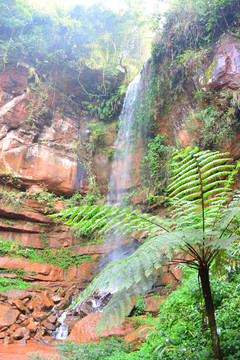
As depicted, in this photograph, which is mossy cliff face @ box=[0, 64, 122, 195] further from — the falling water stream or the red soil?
the red soil

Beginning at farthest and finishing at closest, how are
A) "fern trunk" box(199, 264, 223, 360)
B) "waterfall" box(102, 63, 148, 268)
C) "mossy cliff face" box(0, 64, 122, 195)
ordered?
"waterfall" box(102, 63, 148, 268)
"mossy cliff face" box(0, 64, 122, 195)
"fern trunk" box(199, 264, 223, 360)

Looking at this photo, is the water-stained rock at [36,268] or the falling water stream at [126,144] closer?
the water-stained rock at [36,268]

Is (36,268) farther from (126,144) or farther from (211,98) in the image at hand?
(211,98)

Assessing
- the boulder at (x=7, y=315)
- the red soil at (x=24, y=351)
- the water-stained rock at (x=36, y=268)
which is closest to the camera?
the red soil at (x=24, y=351)

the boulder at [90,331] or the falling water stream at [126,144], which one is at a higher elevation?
the falling water stream at [126,144]

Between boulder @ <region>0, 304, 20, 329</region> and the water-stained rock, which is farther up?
the water-stained rock

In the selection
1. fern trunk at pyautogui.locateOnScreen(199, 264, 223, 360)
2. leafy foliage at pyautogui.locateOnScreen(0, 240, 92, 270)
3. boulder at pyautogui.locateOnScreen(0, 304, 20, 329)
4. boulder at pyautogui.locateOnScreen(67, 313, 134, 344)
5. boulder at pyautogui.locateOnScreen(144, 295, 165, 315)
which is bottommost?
boulder at pyautogui.locateOnScreen(0, 304, 20, 329)

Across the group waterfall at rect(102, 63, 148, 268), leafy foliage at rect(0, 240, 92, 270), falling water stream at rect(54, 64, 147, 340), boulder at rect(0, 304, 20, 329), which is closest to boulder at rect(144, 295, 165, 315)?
boulder at rect(0, 304, 20, 329)

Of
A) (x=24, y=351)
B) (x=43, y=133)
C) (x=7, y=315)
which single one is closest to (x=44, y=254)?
(x=7, y=315)

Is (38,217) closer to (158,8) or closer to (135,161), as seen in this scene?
(135,161)

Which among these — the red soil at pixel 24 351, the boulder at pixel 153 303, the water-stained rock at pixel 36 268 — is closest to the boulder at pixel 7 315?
the red soil at pixel 24 351

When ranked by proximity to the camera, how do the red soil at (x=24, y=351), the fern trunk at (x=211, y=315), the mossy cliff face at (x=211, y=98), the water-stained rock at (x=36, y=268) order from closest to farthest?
the fern trunk at (x=211, y=315), the red soil at (x=24, y=351), the mossy cliff face at (x=211, y=98), the water-stained rock at (x=36, y=268)

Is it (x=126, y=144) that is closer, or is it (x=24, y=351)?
(x=24, y=351)

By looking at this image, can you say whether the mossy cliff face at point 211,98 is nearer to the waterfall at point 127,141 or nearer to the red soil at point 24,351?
the waterfall at point 127,141
